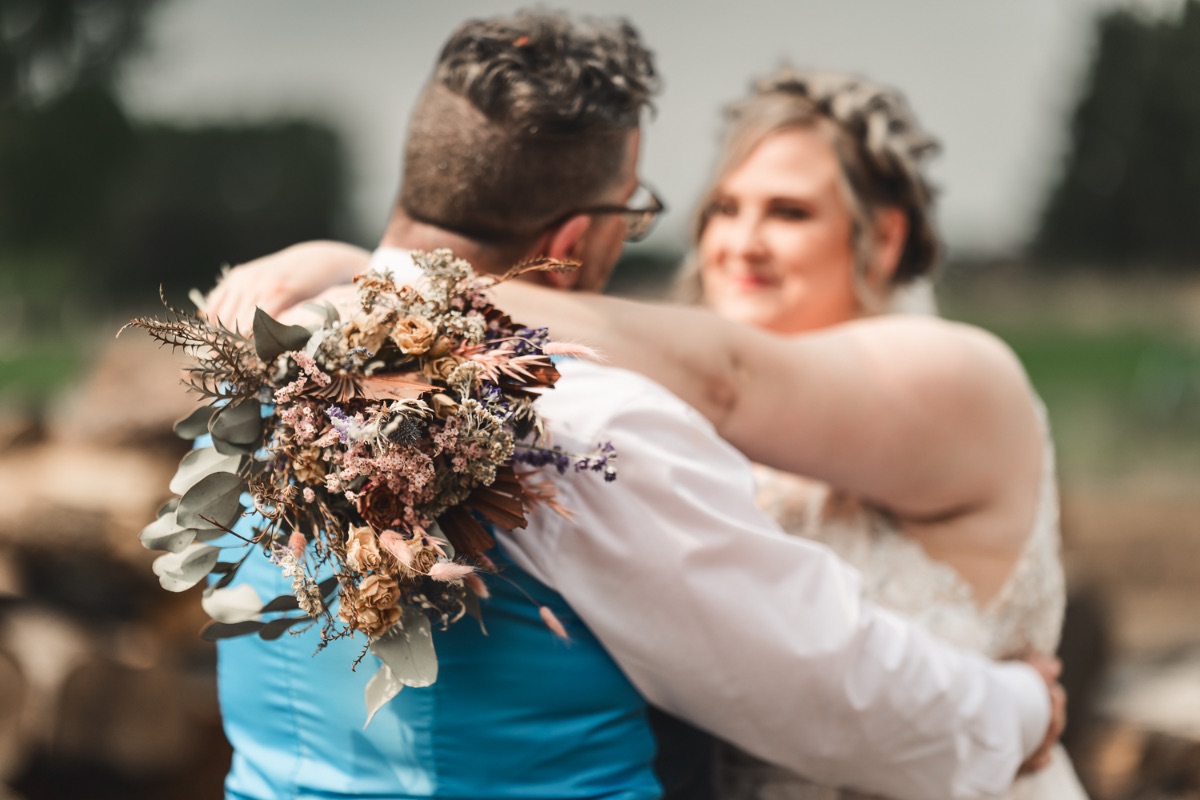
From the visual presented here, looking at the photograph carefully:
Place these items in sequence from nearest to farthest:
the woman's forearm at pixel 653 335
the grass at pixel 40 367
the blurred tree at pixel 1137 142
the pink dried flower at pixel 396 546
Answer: the pink dried flower at pixel 396 546 → the woman's forearm at pixel 653 335 → the grass at pixel 40 367 → the blurred tree at pixel 1137 142

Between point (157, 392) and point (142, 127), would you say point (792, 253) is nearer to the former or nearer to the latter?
point (157, 392)

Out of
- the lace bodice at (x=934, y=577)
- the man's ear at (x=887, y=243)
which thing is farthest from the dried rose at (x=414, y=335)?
the man's ear at (x=887, y=243)

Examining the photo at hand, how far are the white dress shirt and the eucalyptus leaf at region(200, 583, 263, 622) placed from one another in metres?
0.39

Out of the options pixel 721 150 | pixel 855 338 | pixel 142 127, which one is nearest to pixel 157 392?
pixel 721 150

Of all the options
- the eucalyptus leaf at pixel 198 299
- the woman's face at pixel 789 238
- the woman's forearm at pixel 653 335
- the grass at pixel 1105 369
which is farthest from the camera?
the grass at pixel 1105 369

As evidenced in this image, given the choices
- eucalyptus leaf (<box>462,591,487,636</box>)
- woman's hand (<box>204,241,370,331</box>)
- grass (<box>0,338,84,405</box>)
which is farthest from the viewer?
grass (<box>0,338,84,405</box>)

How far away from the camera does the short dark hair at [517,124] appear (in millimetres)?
1870

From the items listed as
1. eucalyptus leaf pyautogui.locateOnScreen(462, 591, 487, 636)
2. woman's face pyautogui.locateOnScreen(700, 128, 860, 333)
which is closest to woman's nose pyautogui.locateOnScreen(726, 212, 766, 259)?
woman's face pyautogui.locateOnScreen(700, 128, 860, 333)

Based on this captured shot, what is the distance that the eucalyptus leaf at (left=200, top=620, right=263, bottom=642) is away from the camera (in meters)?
1.71

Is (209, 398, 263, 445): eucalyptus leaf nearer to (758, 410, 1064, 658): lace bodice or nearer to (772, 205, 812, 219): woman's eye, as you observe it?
(758, 410, 1064, 658): lace bodice

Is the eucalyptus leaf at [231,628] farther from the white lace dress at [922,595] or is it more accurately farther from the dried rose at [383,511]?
the white lace dress at [922,595]

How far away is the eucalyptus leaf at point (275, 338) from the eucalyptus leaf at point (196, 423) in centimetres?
15

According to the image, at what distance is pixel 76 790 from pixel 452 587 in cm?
399

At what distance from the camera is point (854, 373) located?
229 centimetres
